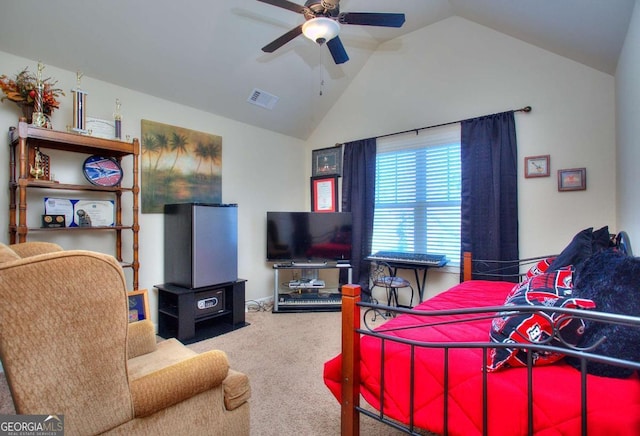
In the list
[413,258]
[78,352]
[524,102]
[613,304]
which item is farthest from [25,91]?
[524,102]

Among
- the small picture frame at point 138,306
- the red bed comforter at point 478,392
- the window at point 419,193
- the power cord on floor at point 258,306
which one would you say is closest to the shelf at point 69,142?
the small picture frame at point 138,306

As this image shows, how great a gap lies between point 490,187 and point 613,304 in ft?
7.71

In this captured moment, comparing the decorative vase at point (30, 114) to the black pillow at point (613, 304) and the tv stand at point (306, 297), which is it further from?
the black pillow at point (613, 304)

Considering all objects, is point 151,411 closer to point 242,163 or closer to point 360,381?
point 360,381

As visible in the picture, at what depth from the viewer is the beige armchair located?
821 millimetres

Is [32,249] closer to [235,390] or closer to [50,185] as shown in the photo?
[50,185]

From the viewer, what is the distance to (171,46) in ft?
9.20

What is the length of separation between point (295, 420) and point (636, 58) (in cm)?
287

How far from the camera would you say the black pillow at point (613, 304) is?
1013 millimetres

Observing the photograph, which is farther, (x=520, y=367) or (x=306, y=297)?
(x=306, y=297)

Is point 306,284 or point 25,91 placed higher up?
point 25,91

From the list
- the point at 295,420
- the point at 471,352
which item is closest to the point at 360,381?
the point at 471,352

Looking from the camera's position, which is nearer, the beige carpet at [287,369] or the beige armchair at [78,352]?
the beige armchair at [78,352]

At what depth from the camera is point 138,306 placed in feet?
9.20
